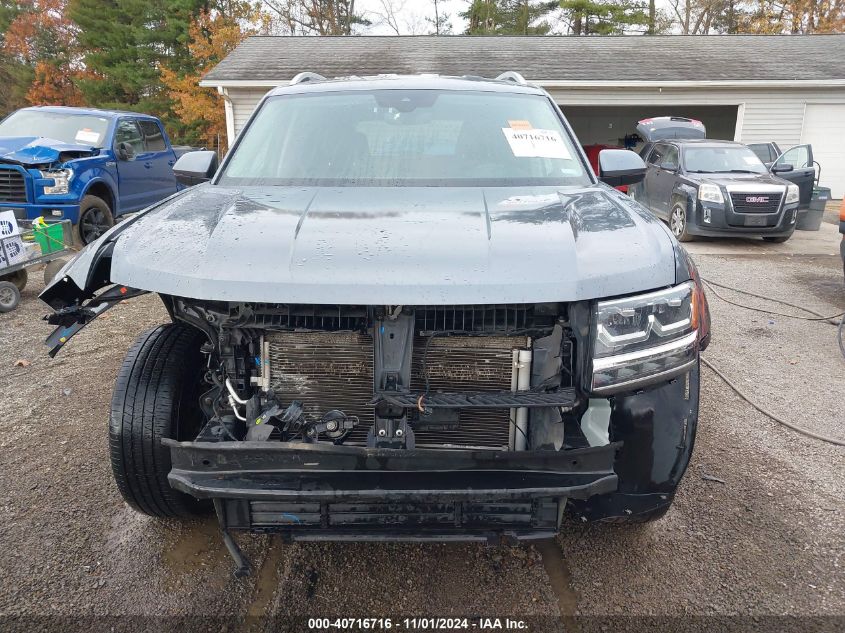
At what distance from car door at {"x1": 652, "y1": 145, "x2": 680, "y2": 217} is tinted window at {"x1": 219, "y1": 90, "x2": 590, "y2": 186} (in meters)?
8.15

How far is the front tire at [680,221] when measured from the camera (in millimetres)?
10148

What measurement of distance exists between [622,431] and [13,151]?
8774 mm

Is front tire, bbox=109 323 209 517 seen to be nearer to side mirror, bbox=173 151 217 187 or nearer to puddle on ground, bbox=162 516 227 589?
puddle on ground, bbox=162 516 227 589

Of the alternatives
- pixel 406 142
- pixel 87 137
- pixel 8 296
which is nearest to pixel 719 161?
pixel 406 142

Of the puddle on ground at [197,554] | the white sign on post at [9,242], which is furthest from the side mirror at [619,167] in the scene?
the white sign on post at [9,242]

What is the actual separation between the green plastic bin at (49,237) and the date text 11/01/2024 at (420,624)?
5.75 m

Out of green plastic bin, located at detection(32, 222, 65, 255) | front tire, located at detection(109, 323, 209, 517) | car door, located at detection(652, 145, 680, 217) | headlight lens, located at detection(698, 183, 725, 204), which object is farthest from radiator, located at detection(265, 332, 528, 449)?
car door, located at detection(652, 145, 680, 217)

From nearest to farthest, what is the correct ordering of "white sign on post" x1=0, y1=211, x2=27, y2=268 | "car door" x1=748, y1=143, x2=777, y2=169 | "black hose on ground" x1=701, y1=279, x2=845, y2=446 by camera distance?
"black hose on ground" x1=701, y1=279, x2=845, y2=446, "white sign on post" x1=0, y1=211, x2=27, y2=268, "car door" x1=748, y1=143, x2=777, y2=169

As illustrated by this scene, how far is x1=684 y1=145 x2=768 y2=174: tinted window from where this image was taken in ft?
34.0

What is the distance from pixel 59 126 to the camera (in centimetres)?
897

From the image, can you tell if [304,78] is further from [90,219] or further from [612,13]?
[612,13]

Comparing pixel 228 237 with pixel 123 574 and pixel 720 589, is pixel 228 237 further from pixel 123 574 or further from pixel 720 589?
pixel 720 589

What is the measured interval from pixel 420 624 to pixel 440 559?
0.37 metres

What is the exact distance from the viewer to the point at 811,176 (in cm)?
1108
